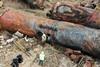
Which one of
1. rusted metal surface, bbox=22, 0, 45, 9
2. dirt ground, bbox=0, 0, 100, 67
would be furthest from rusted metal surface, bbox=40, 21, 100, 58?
rusted metal surface, bbox=22, 0, 45, 9

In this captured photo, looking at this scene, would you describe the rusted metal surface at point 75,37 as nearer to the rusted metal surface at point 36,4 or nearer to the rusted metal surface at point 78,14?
the rusted metal surface at point 78,14

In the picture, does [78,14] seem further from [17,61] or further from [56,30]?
[17,61]

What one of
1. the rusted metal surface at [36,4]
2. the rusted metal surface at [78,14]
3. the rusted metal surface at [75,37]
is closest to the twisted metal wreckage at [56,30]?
the rusted metal surface at [75,37]

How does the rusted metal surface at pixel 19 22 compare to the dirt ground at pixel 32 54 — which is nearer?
the dirt ground at pixel 32 54

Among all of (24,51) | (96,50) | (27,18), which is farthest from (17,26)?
(96,50)

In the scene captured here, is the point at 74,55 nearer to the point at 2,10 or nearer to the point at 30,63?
the point at 30,63

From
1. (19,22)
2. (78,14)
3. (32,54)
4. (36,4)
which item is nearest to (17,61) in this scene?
(32,54)

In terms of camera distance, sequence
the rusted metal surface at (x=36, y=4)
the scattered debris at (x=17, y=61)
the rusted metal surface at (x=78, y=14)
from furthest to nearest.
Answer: the rusted metal surface at (x=36, y=4)
the rusted metal surface at (x=78, y=14)
the scattered debris at (x=17, y=61)

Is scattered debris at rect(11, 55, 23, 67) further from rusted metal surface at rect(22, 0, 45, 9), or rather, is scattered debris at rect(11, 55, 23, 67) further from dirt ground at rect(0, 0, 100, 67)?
rusted metal surface at rect(22, 0, 45, 9)
